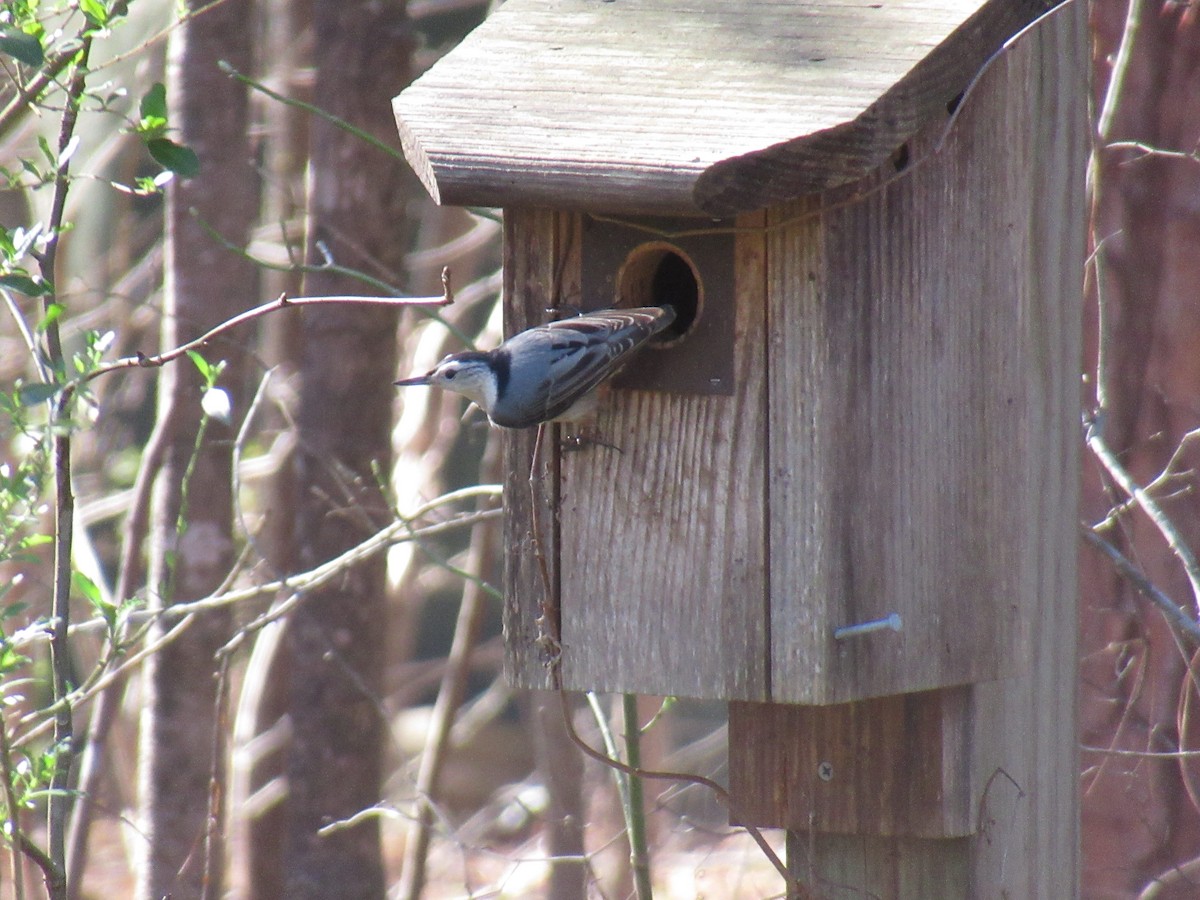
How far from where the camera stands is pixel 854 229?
83.1 inches

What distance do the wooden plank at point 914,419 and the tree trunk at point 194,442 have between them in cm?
207

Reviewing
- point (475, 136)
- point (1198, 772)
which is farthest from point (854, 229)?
point (1198, 772)

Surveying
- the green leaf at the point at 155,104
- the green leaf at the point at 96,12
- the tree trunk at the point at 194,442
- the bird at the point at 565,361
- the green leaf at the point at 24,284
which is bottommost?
the tree trunk at the point at 194,442

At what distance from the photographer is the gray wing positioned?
2.10 metres

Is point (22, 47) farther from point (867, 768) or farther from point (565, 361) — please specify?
point (867, 768)

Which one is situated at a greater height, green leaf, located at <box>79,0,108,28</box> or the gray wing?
green leaf, located at <box>79,0,108,28</box>

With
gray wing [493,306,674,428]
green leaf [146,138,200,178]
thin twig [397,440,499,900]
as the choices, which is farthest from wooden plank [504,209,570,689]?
thin twig [397,440,499,900]

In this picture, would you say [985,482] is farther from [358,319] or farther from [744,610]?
[358,319]

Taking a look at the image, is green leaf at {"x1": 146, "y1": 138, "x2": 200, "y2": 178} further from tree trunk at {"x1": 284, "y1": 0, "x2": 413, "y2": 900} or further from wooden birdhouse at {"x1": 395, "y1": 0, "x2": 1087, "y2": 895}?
tree trunk at {"x1": 284, "y1": 0, "x2": 413, "y2": 900}

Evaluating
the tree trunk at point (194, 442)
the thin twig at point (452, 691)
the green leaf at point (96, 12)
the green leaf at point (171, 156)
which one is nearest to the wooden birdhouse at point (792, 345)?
the green leaf at point (171, 156)

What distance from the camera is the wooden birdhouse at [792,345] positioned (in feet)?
6.75

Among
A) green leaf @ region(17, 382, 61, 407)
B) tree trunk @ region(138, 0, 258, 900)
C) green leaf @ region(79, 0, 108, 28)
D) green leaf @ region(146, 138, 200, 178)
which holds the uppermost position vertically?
green leaf @ region(79, 0, 108, 28)

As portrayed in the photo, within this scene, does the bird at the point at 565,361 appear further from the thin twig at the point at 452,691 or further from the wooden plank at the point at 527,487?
the thin twig at the point at 452,691

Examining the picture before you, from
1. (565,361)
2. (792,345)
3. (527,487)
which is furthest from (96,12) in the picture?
(792,345)
